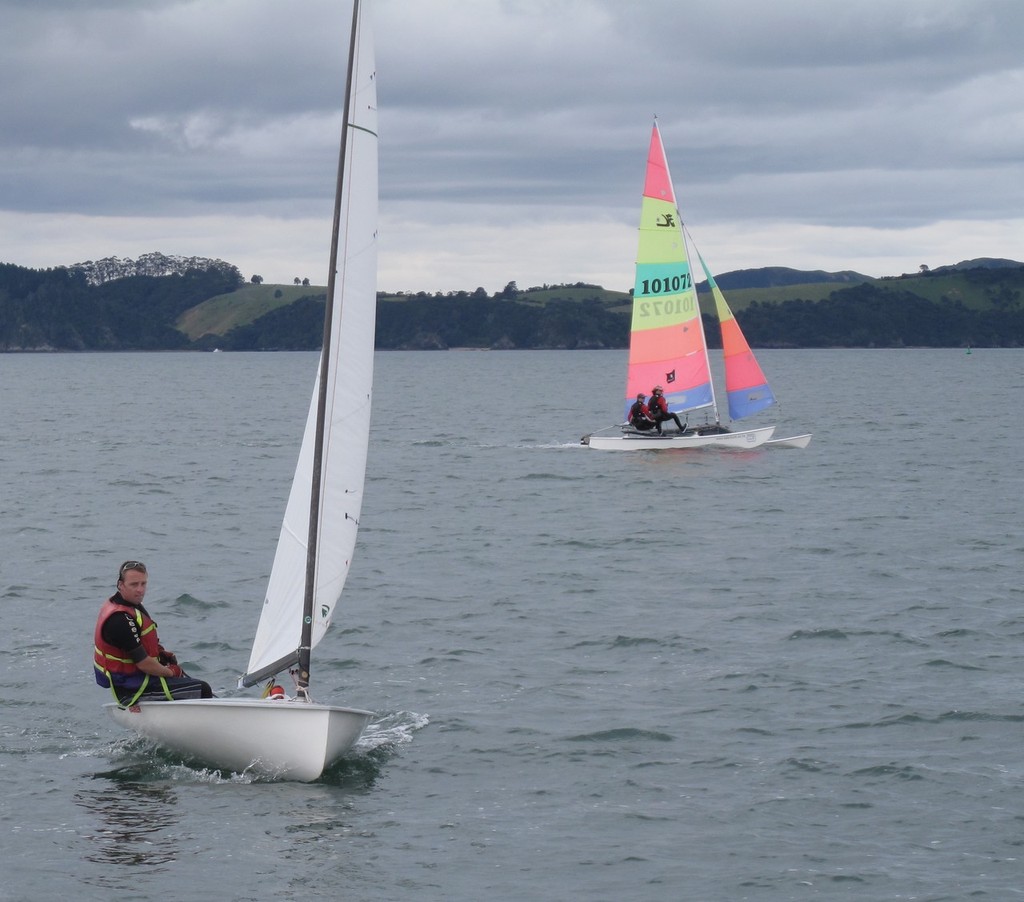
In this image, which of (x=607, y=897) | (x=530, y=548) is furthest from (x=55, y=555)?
(x=607, y=897)

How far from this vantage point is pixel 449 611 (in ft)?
71.2

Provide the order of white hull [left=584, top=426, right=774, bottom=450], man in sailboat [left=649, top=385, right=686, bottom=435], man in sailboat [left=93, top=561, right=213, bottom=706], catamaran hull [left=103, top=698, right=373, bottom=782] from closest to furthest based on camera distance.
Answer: catamaran hull [left=103, top=698, right=373, bottom=782], man in sailboat [left=93, top=561, right=213, bottom=706], man in sailboat [left=649, top=385, right=686, bottom=435], white hull [left=584, top=426, right=774, bottom=450]

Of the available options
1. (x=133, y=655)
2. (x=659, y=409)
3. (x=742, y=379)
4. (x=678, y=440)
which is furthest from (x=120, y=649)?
(x=742, y=379)

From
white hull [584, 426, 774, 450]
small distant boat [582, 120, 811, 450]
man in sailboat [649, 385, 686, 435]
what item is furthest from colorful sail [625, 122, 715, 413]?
man in sailboat [649, 385, 686, 435]

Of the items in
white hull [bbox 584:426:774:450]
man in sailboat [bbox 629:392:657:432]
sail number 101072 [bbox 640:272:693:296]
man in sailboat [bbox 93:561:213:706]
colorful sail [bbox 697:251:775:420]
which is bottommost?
man in sailboat [bbox 93:561:213:706]

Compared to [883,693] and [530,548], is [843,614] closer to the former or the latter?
[883,693]

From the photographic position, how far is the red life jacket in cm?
1355

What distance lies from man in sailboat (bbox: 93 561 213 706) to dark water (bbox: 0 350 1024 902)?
71 cm

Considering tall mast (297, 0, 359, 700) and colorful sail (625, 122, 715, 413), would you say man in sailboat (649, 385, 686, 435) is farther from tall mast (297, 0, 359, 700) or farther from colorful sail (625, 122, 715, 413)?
tall mast (297, 0, 359, 700)

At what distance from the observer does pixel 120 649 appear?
13680mm

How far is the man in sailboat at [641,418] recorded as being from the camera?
40.7 metres

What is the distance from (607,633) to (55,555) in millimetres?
11662

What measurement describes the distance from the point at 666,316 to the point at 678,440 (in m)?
4.07

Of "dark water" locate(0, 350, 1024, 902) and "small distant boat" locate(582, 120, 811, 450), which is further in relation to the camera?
"small distant boat" locate(582, 120, 811, 450)
